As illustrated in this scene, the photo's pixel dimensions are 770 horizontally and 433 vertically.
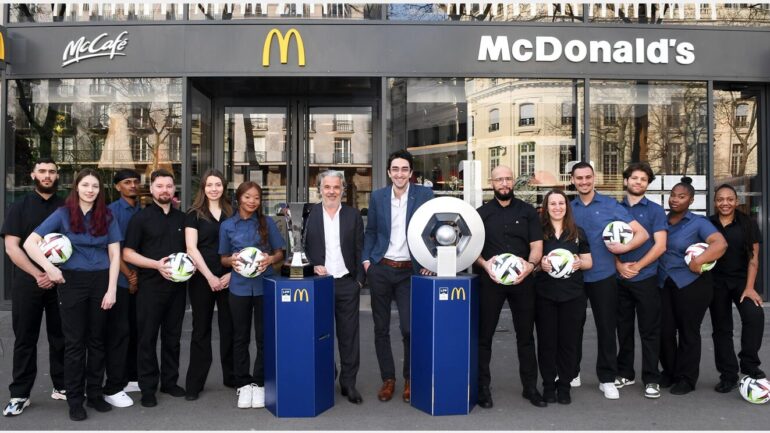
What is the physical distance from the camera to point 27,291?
440 cm

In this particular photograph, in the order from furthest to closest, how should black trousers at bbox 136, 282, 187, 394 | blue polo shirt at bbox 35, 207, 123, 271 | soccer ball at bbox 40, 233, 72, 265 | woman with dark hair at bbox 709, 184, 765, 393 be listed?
woman with dark hair at bbox 709, 184, 765, 393 → black trousers at bbox 136, 282, 187, 394 → blue polo shirt at bbox 35, 207, 123, 271 → soccer ball at bbox 40, 233, 72, 265

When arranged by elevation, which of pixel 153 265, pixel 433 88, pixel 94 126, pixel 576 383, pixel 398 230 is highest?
pixel 433 88

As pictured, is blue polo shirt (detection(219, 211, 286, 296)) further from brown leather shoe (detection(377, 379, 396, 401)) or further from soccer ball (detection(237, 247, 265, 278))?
brown leather shoe (detection(377, 379, 396, 401))

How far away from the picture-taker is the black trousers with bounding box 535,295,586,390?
465 centimetres

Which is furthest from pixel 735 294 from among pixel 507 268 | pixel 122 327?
pixel 122 327

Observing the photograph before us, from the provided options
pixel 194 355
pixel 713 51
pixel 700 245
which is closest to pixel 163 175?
pixel 194 355

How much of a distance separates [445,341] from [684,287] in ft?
6.48

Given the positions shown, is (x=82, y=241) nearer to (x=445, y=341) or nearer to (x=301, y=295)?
(x=301, y=295)

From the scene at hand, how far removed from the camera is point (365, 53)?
7480mm

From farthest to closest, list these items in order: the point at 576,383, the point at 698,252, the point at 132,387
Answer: the point at 576,383
the point at 132,387
the point at 698,252

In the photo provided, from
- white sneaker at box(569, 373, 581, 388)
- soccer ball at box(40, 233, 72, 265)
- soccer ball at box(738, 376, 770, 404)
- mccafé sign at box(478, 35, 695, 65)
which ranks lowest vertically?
white sneaker at box(569, 373, 581, 388)

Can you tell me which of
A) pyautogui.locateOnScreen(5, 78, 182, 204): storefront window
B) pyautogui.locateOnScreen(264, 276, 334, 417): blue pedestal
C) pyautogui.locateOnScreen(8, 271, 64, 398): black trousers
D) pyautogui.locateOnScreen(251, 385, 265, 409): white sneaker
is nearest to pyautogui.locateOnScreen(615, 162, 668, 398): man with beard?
pyautogui.locateOnScreen(264, 276, 334, 417): blue pedestal

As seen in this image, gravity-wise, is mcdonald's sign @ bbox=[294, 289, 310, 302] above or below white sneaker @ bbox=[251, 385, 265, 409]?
above

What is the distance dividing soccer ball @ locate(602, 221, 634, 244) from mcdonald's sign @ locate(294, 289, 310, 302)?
2.24 m
